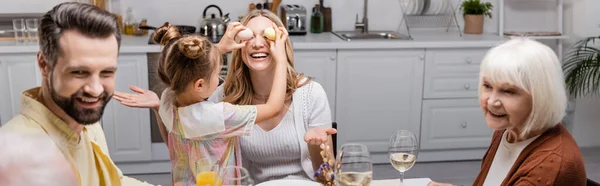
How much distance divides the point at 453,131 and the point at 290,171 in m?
2.12

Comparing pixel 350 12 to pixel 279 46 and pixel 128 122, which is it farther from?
pixel 279 46

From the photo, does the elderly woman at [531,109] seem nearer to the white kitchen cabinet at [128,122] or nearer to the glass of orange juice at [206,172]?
the glass of orange juice at [206,172]

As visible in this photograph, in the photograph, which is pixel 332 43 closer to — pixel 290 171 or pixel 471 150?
pixel 471 150

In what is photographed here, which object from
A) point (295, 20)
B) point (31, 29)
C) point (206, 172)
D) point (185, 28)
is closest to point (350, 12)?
point (295, 20)

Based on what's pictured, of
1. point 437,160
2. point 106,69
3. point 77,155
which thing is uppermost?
point 106,69

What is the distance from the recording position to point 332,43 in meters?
3.83

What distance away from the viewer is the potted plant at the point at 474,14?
4.33 meters

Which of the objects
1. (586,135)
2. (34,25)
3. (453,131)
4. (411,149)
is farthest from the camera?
(586,135)

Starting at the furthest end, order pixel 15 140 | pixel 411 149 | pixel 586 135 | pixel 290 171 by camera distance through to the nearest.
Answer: pixel 586 135, pixel 290 171, pixel 411 149, pixel 15 140

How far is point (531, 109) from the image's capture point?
1.69 metres

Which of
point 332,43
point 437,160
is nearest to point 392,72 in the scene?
point 332,43

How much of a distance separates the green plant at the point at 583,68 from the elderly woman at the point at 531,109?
2.48 meters

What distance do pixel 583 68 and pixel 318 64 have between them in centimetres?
159

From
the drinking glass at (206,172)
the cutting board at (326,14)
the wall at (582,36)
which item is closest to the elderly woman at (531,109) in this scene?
the drinking glass at (206,172)
